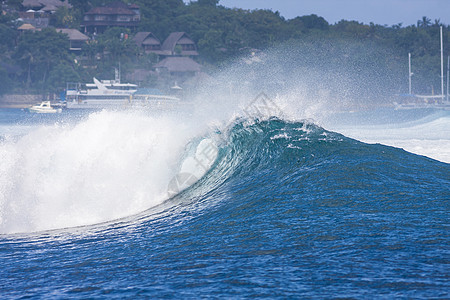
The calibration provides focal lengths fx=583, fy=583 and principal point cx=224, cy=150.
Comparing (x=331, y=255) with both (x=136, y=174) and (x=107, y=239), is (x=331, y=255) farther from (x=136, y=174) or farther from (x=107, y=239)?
(x=136, y=174)

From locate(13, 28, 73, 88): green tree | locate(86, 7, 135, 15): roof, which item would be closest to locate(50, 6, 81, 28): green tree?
locate(86, 7, 135, 15): roof

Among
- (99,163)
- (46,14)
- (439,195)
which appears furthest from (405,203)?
(46,14)

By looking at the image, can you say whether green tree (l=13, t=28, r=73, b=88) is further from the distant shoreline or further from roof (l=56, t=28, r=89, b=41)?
roof (l=56, t=28, r=89, b=41)

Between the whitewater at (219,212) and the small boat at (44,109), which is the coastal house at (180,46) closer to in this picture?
the small boat at (44,109)

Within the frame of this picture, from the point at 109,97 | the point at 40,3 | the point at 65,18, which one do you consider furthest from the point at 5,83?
the point at 40,3

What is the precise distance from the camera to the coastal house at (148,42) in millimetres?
113875

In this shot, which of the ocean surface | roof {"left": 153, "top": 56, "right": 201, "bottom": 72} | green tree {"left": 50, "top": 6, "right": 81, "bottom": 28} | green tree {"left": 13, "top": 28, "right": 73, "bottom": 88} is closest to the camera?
the ocean surface

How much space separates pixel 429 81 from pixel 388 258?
102274 mm

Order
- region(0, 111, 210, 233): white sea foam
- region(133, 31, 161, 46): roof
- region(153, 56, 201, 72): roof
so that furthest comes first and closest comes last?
region(133, 31, 161, 46): roof, region(153, 56, 201, 72): roof, region(0, 111, 210, 233): white sea foam

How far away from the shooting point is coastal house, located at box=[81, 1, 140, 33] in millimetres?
122438

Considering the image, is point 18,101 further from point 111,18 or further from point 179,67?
point 111,18

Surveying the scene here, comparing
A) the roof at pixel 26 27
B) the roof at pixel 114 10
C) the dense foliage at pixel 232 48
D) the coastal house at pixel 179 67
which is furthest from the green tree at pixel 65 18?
the coastal house at pixel 179 67

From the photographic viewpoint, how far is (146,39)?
115m

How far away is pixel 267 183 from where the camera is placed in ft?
38.7
